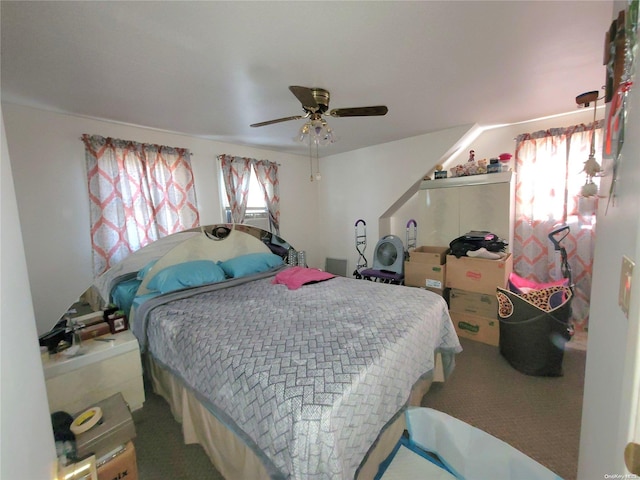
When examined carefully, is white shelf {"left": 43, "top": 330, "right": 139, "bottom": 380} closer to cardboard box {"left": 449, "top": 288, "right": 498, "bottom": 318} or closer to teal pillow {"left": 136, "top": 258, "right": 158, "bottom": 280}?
teal pillow {"left": 136, "top": 258, "right": 158, "bottom": 280}

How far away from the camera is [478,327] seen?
2.72m

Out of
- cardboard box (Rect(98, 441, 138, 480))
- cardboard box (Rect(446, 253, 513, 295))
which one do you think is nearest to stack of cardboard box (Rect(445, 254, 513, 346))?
cardboard box (Rect(446, 253, 513, 295))

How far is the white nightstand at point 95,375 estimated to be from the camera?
153cm

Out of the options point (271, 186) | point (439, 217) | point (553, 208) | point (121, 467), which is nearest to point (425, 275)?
point (439, 217)

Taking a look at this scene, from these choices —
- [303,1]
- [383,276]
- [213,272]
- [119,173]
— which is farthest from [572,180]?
[119,173]

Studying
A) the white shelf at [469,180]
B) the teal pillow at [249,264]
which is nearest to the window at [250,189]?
the teal pillow at [249,264]

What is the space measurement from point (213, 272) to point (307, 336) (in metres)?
1.42

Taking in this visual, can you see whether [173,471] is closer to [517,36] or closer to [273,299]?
[273,299]

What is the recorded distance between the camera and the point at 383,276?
10.9 ft

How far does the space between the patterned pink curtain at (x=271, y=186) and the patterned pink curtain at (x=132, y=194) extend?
100 cm

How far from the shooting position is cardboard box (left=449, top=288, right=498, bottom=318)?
2.64 meters

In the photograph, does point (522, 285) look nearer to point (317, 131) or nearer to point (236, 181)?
point (317, 131)

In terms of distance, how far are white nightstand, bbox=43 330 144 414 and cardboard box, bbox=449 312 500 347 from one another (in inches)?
120

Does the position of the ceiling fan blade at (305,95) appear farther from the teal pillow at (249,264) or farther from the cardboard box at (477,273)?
the cardboard box at (477,273)
